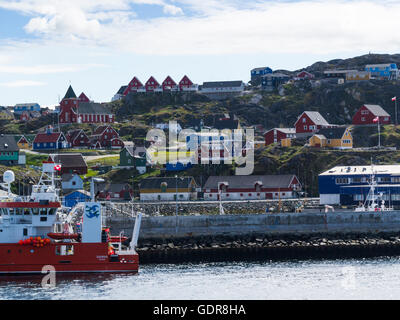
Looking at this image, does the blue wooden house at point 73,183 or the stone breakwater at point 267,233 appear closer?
the stone breakwater at point 267,233

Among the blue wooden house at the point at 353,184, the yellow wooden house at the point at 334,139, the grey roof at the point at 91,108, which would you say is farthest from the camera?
the grey roof at the point at 91,108

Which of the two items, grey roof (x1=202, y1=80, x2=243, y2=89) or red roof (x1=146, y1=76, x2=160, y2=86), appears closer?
grey roof (x1=202, y1=80, x2=243, y2=89)

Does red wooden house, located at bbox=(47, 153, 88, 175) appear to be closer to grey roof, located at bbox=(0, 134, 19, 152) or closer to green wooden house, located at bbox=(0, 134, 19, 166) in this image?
green wooden house, located at bbox=(0, 134, 19, 166)

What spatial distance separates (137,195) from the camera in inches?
3716

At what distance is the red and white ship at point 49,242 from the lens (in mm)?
50312

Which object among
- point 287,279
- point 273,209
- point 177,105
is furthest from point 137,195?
point 177,105

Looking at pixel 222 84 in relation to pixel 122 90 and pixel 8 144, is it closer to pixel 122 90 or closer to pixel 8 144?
pixel 122 90

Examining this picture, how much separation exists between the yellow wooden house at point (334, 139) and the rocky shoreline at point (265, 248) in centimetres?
4069

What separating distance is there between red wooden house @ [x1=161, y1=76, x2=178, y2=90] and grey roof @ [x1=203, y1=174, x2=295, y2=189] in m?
68.8

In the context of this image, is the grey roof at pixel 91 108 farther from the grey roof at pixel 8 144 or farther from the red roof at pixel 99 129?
the grey roof at pixel 8 144

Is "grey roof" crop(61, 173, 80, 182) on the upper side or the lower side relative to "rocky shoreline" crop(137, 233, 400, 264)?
upper

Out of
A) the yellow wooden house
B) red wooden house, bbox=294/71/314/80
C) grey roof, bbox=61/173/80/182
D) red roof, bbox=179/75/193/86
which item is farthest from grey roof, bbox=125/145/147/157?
red wooden house, bbox=294/71/314/80

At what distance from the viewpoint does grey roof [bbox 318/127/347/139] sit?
107 meters

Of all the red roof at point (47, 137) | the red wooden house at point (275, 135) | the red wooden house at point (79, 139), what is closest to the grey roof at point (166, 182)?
the red wooden house at point (275, 135)
